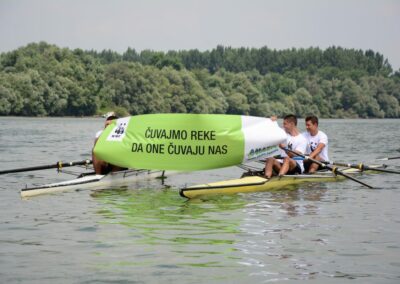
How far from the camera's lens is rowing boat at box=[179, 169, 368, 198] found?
14.9 meters

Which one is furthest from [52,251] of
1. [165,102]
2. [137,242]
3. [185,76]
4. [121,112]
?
[185,76]

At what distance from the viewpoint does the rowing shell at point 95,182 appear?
1498cm

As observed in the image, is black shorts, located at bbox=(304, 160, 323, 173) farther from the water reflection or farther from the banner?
the banner

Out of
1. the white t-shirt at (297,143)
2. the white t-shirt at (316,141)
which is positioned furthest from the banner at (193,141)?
the white t-shirt at (316,141)

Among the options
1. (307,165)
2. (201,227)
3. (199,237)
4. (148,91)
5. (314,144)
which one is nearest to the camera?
(199,237)

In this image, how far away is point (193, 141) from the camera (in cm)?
1515

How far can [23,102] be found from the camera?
8900cm

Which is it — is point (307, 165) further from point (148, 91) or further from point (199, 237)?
point (148, 91)

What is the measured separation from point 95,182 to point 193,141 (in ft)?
8.24

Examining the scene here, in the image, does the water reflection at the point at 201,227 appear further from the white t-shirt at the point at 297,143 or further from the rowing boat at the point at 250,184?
the white t-shirt at the point at 297,143

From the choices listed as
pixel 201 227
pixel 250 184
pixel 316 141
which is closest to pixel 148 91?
pixel 316 141

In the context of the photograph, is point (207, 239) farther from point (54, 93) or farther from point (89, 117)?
point (89, 117)

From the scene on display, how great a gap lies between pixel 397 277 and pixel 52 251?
4406 mm

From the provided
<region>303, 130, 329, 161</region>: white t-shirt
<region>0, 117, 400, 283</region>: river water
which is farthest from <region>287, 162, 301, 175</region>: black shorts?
<region>303, 130, 329, 161</region>: white t-shirt
